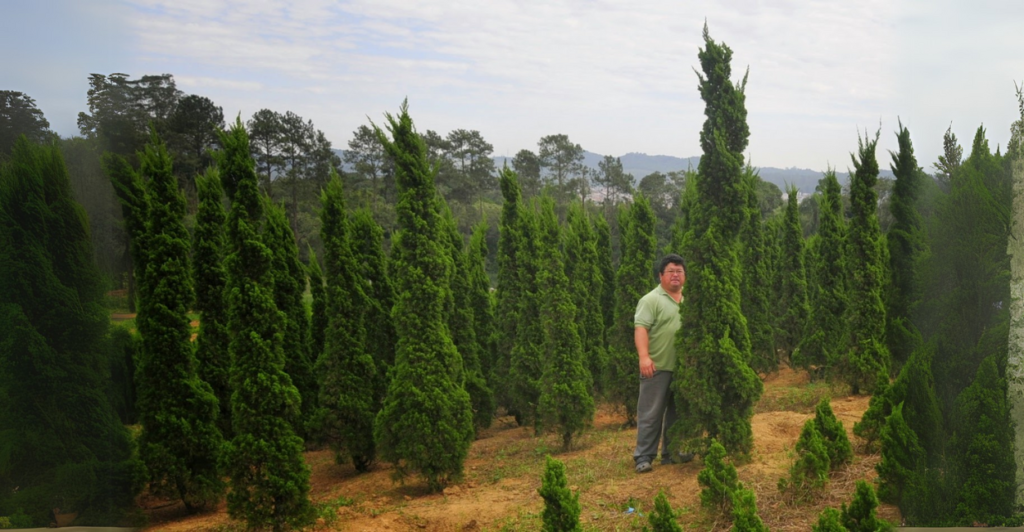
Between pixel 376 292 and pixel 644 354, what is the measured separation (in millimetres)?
4504

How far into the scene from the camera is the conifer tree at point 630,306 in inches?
440

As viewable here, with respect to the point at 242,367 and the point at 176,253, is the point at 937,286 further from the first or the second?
the point at 176,253

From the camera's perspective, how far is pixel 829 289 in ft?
46.4

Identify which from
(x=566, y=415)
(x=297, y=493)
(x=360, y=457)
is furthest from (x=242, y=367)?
(x=566, y=415)

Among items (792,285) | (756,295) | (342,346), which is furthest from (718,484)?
(792,285)

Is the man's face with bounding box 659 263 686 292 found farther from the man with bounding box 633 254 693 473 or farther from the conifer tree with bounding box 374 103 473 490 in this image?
the conifer tree with bounding box 374 103 473 490

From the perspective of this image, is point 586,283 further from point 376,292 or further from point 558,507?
point 558,507

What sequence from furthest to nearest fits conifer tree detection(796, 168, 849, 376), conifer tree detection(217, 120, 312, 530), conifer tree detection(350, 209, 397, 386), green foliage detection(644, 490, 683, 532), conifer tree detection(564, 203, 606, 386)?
conifer tree detection(796, 168, 849, 376) < conifer tree detection(564, 203, 606, 386) < conifer tree detection(350, 209, 397, 386) < conifer tree detection(217, 120, 312, 530) < green foliage detection(644, 490, 683, 532)

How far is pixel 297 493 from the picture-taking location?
20.5 feet

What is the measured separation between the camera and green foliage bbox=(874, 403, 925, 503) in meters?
3.66

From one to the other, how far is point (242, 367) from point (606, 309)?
34.4 ft

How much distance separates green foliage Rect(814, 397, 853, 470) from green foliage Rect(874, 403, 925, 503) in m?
1.40

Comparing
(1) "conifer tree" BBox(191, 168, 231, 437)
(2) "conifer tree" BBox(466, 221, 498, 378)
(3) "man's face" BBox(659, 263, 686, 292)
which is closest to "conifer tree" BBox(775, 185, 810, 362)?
(2) "conifer tree" BBox(466, 221, 498, 378)

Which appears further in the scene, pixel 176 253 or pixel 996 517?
pixel 176 253
